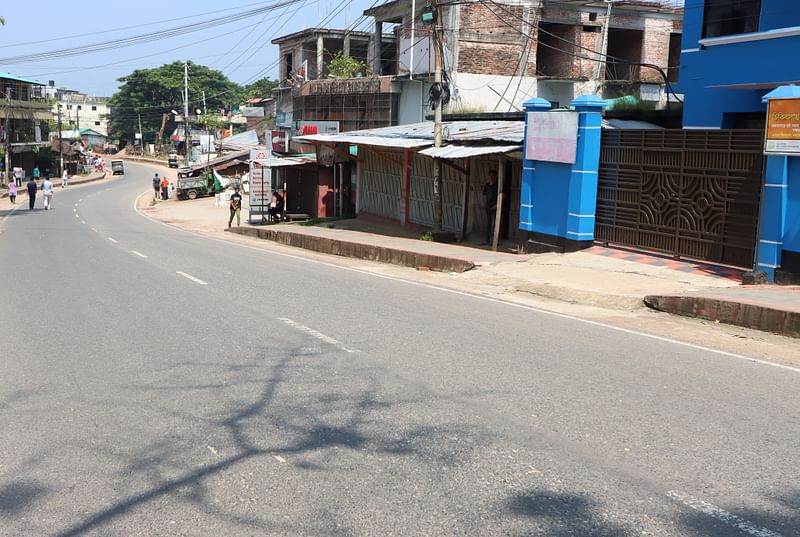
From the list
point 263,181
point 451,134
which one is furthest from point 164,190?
point 451,134

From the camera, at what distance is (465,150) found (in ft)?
61.7

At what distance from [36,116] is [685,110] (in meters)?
70.2

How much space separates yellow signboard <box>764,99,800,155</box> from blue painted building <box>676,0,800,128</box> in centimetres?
461

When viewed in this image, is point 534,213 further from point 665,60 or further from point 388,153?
point 665,60

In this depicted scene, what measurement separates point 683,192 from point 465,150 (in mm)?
6014

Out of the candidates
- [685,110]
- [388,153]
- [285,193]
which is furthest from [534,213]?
[285,193]

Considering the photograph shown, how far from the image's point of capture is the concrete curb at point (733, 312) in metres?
9.54

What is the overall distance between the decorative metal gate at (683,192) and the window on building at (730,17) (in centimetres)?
546

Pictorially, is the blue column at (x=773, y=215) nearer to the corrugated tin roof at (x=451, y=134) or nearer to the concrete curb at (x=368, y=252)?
the concrete curb at (x=368, y=252)

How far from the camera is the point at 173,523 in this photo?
400cm

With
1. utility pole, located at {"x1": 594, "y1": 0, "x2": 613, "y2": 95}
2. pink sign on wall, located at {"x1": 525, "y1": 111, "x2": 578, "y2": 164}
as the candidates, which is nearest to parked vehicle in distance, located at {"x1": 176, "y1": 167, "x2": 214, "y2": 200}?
utility pole, located at {"x1": 594, "y1": 0, "x2": 613, "y2": 95}

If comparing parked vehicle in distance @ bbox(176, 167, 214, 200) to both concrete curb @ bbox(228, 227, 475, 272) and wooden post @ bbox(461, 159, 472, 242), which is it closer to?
concrete curb @ bbox(228, 227, 475, 272)

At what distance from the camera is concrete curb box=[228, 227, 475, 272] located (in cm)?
1661

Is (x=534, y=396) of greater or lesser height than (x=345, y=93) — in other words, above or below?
below
